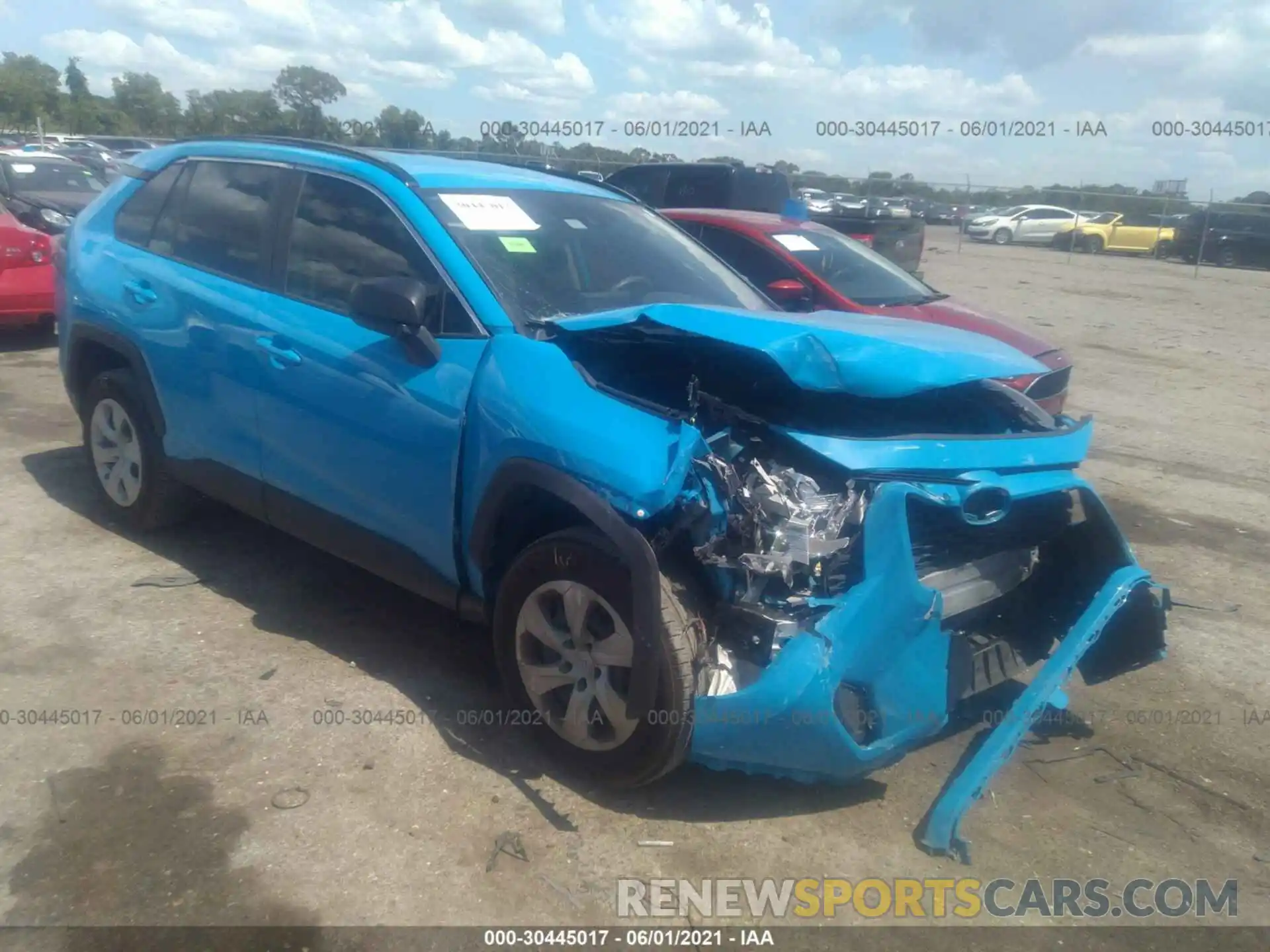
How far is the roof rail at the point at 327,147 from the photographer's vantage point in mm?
4090

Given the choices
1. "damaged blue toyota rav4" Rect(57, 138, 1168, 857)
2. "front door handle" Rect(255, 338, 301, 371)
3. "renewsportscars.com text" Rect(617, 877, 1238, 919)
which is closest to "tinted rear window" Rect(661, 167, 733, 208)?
"damaged blue toyota rav4" Rect(57, 138, 1168, 857)

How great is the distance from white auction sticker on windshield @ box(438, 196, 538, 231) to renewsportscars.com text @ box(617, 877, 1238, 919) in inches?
94.1

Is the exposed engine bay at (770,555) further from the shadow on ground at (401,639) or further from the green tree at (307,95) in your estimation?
the green tree at (307,95)

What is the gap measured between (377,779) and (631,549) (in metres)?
1.21

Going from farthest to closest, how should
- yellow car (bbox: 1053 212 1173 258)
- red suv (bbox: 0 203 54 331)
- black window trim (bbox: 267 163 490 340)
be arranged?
1. yellow car (bbox: 1053 212 1173 258)
2. red suv (bbox: 0 203 54 331)
3. black window trim (bbox: 267 163 490 340)

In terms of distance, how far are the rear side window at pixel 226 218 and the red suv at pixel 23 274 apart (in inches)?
203

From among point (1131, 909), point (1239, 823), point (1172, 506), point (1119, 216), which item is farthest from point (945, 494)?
point (1119, 216)

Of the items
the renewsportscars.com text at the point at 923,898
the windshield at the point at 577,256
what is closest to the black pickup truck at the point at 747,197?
the windshield at the point at 577,256

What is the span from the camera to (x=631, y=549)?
2986 mm

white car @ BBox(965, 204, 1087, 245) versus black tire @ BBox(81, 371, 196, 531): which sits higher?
white car @ BBox(965, 204, 1087, 245)

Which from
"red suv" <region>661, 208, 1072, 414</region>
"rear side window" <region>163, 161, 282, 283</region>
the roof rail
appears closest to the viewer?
the roof rail

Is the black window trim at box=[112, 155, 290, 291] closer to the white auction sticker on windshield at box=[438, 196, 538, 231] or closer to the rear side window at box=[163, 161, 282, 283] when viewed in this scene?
the rear side window at box=[163, 161, 282, 283]

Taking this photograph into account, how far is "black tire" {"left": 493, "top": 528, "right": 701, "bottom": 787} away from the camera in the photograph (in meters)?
3.04

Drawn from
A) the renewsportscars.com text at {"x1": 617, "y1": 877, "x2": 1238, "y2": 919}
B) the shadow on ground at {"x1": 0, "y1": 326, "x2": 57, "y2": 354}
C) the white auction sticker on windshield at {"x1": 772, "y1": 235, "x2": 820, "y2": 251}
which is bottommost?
the renewsportscars.com text at {"x1": 617, "y1": 877, "x2": 1238, "y2": 919}
